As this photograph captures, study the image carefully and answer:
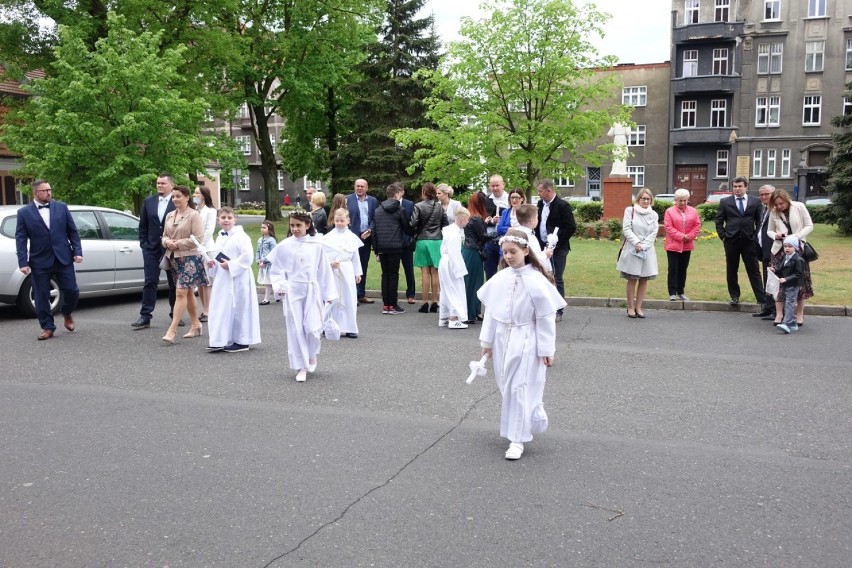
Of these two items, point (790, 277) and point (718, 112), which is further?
point (718, 112)

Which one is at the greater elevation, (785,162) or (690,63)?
(690,63)

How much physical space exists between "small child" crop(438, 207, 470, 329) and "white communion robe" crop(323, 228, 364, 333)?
1.23 metres

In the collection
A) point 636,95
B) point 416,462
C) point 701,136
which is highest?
point 636,95

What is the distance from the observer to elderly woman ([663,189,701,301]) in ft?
42.3

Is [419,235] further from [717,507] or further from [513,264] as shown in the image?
[717,507]

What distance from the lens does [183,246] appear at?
33.0 ft

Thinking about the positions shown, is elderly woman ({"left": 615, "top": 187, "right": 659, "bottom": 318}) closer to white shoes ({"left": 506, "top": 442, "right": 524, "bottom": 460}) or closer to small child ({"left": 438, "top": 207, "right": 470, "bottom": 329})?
small child ({"left": 438, "top": 207, "right": 470, "bottom": 329})

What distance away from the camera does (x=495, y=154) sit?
23109 mm

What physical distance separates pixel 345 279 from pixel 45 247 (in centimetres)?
395

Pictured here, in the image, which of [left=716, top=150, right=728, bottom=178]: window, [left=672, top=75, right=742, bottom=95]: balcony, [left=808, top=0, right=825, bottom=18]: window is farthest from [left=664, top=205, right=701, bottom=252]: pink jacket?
[left=808, top=0, right=825, bottom=18]: window

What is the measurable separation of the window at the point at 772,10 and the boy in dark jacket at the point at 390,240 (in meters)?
47.8

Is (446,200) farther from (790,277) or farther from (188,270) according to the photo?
(790,277)

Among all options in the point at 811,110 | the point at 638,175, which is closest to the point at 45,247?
the point at 638,175

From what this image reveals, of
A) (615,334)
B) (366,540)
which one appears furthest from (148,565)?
(615,334)
